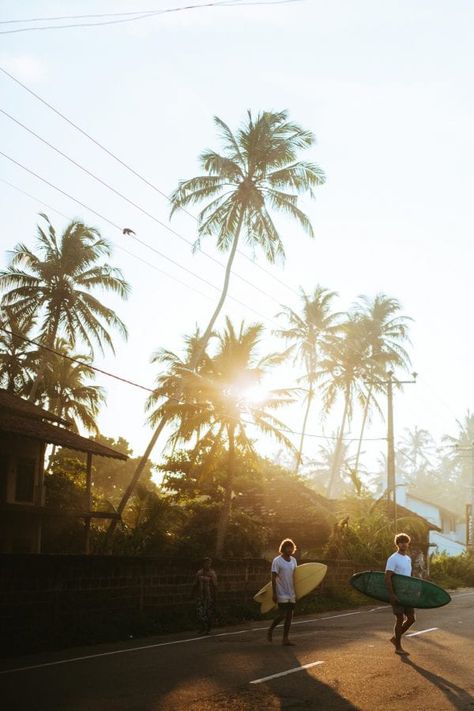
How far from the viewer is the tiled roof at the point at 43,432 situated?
78.1ft

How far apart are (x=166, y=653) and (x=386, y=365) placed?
4518 centimetres

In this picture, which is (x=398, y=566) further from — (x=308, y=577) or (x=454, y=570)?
(x=454, y=570)

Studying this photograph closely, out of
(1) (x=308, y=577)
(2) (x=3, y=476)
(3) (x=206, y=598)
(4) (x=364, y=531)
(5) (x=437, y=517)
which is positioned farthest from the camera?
(5) (x=437, y=517)

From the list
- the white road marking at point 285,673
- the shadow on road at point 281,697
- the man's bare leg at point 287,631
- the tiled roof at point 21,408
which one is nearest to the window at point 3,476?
the tiled roof at point 21,408

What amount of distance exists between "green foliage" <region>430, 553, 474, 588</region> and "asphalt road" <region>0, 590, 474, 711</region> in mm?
30220

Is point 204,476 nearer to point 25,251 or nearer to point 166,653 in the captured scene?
point 25,251

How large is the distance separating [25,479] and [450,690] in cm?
2100

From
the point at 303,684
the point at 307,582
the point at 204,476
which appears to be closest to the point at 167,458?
the point at 204,476

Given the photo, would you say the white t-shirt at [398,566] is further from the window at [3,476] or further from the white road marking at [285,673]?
the window at [3,476]

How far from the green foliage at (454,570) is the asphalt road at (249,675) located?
30.2 metres

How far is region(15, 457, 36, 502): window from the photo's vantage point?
88.9ft

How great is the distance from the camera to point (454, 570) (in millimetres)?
46000

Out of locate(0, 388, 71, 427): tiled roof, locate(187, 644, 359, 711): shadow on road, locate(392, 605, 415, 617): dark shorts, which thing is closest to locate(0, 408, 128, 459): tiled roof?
locate(0, 388, 71, 427): tiled roof

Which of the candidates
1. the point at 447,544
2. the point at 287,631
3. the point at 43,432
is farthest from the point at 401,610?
the point at 447,544
